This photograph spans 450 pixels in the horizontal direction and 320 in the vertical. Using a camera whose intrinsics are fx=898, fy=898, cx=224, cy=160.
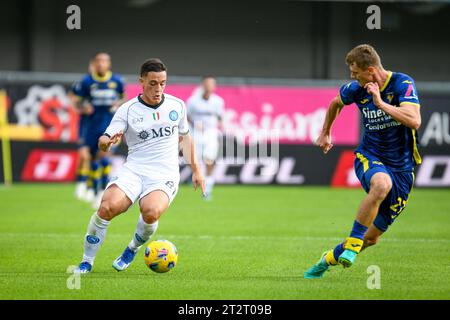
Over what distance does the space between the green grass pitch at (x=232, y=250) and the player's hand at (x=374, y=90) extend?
171 cm

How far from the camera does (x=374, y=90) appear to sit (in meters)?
8.16

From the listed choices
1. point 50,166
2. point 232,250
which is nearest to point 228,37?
point 50,166

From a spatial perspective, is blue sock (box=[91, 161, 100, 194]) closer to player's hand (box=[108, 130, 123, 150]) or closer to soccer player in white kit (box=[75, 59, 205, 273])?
soccer player in white kit (box=[75, 59, 205, 273])

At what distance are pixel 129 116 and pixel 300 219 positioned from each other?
6.63 meters

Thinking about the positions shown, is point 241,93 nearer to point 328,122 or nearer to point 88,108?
point 88,108

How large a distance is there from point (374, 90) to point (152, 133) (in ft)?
7.48

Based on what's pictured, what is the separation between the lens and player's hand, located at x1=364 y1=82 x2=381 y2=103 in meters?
8.09

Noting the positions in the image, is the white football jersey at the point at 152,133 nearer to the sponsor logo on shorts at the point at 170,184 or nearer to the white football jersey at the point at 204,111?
the sponsor logo on shorts at the point at 170,184

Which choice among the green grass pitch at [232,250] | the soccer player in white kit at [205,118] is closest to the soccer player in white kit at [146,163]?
the green grass pitch at [232,250]

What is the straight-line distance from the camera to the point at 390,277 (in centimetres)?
883

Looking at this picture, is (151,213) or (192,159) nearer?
(151,213)

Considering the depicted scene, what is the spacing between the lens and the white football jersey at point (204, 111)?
20.4m

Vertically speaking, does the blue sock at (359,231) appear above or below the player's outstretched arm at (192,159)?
below

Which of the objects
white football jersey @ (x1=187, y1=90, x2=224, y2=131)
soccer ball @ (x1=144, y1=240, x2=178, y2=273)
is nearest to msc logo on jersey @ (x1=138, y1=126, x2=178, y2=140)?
soccer ball @ (x1=144, y1=240, x2=178, y2=273)
